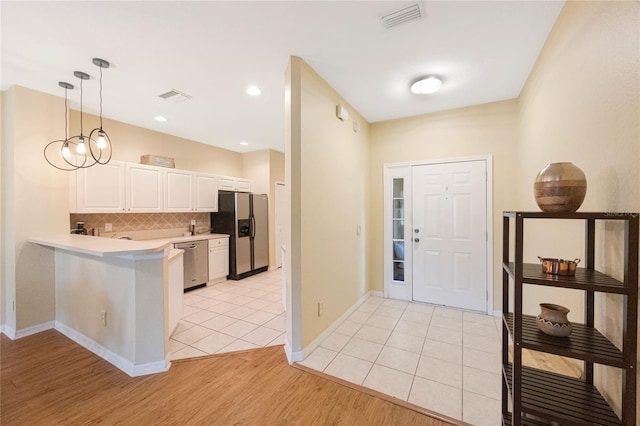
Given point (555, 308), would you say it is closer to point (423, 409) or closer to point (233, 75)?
point (423, 409)

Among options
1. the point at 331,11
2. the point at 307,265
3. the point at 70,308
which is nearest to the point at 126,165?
the point at 70,308

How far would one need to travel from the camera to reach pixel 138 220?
13.4 ft

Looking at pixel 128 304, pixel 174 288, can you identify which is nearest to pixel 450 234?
pixel 174 288

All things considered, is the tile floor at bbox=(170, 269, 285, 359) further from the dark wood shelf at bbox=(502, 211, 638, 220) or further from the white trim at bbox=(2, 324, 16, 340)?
the dark wood shelf at bbox=(502, 211, 638, 220)

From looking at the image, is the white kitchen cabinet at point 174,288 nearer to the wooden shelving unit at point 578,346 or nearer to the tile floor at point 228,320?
the tile floor at point 228,320

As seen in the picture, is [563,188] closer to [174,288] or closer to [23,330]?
[174,288]

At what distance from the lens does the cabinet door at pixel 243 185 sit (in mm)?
5457

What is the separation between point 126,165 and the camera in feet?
12.0

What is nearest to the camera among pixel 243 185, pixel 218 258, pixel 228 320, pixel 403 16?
→ pixel 403 16

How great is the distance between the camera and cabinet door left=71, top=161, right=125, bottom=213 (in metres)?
3.21

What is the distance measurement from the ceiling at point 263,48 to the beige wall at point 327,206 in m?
0.36

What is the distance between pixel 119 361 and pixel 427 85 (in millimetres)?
3949

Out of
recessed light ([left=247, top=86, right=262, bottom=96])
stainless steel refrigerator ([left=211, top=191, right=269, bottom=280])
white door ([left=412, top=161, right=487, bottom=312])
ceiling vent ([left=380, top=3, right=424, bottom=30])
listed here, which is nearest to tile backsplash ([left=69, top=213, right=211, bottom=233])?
stainless steel refrigerator ([left=211, top=191, right=269, bottom=280])

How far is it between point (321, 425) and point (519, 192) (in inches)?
125
